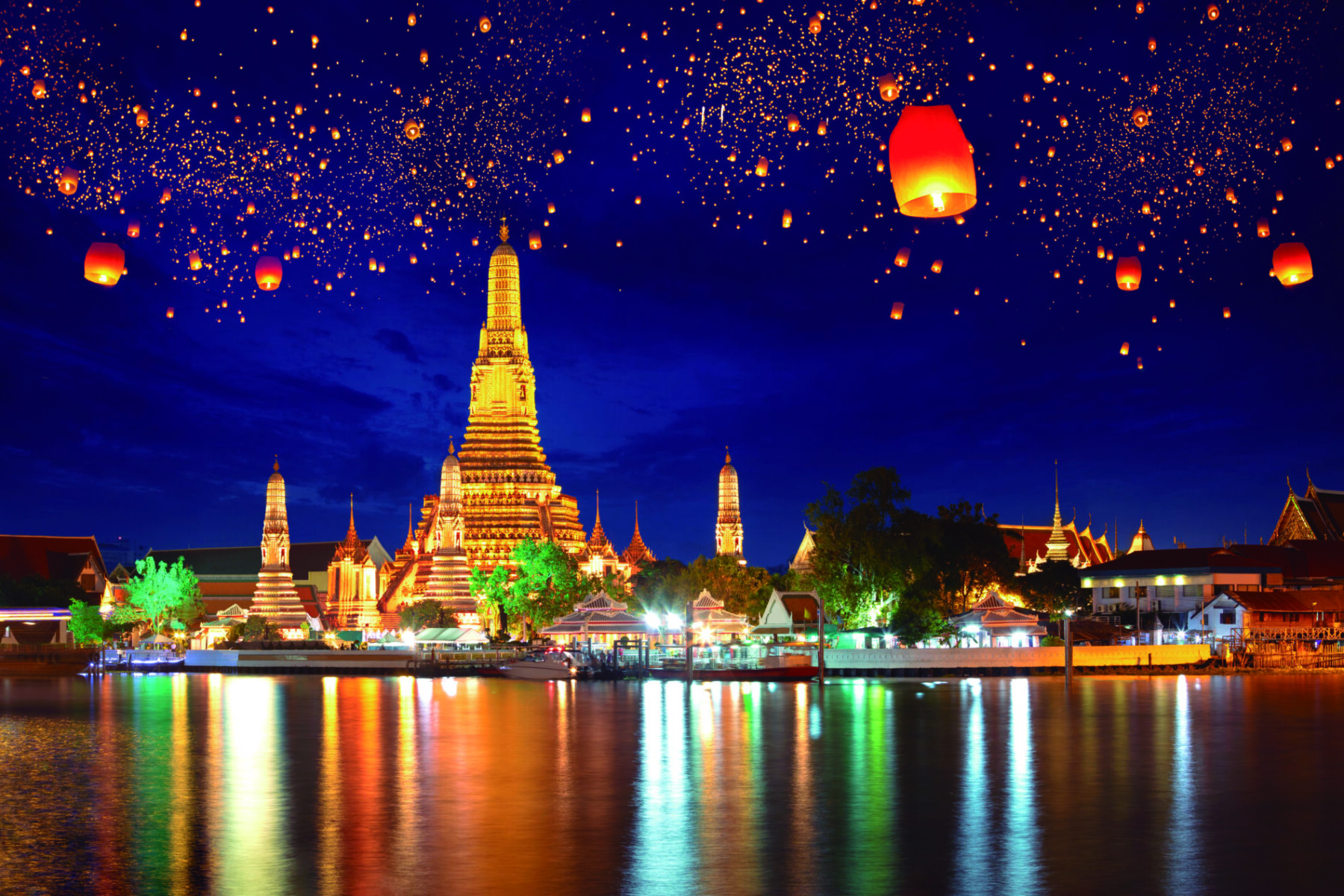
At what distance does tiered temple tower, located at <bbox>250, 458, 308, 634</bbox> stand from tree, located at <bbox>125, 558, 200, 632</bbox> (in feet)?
25.0

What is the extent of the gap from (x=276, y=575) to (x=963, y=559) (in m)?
50.6

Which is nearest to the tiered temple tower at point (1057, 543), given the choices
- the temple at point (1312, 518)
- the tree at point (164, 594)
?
the temple at point (1312, 518)

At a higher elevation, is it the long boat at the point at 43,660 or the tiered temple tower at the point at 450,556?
the tiered temple tower at the point at 450,556

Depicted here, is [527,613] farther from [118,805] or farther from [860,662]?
[118,805]

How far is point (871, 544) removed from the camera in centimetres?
6650

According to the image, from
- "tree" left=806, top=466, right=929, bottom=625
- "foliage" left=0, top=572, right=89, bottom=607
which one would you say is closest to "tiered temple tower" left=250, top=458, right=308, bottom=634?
"foliage" left=0, top=572, right=89, bottom=607

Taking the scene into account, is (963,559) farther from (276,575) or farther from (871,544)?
(276,575)

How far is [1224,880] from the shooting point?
16.9 metres

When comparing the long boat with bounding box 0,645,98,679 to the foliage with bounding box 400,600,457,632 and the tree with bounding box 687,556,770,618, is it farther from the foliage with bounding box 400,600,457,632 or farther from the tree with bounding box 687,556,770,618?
the tree with bounding box 687,556,770,618

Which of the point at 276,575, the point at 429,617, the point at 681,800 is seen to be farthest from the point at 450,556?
the point at 681,800

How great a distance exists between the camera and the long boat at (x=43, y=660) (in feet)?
271

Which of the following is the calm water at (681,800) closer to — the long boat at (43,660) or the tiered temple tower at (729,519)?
the long boat at (43,660)

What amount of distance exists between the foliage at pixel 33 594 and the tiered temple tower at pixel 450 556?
28611mm

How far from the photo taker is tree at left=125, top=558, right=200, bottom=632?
103312mm
